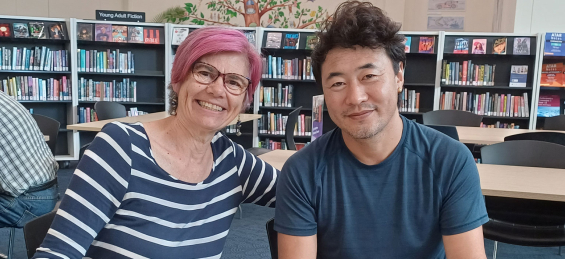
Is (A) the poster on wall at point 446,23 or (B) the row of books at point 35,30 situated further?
(A) the poster on wall at point 446,23

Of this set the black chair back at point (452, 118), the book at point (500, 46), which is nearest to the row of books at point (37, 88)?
the black chair back at point (452, 118)

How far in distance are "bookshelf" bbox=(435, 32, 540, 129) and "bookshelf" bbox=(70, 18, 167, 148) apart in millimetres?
3670

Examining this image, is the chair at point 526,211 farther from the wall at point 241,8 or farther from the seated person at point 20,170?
the wall at point 241,8

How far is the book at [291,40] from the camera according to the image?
5.39 m

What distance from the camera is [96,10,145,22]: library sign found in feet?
18.0

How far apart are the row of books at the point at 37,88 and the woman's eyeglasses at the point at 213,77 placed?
490 centimetres

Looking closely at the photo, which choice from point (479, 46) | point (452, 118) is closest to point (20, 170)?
point (452, 118)

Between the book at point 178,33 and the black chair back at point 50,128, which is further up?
the book at point 178,33

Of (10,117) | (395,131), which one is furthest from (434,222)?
(10,117)

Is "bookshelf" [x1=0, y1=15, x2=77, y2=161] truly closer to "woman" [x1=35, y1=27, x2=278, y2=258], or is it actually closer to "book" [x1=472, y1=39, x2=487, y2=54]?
"woman" [x1=35, y1=27, x2=278, y2=258]

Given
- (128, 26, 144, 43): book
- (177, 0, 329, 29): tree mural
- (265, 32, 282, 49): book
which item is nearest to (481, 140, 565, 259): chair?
(265, 32, 282, 49): book

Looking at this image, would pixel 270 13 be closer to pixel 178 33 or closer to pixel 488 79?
pixel 178 33

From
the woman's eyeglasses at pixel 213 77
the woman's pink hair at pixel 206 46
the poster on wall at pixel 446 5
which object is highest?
the poster on wall at pixel 446 5

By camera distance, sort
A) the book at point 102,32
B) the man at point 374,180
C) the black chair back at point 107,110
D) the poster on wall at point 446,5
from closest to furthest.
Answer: the man at point 374,180, the black chair back at point 107,110, the book at point 102,32, the poster on wall at point 446,5
